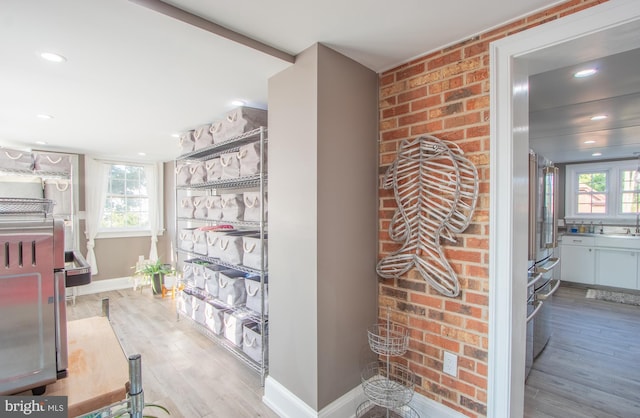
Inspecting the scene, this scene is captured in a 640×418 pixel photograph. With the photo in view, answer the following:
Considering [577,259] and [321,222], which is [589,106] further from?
[577,259]

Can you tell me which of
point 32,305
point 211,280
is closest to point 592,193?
point 211,280

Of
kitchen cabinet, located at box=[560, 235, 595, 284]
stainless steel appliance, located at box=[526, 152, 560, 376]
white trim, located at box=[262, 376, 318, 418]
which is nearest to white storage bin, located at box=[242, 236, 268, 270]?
white trim, located at box=[262, 376, 318, 418]

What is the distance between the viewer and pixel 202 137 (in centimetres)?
310

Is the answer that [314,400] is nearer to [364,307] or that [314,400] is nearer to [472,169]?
[364,307]

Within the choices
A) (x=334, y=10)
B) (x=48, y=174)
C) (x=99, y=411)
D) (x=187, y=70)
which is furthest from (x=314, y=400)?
(x=48, y=174)

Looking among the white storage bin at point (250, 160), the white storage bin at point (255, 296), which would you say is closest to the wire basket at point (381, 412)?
the white storage bin at point (255, 296)

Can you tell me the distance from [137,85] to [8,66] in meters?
0.69

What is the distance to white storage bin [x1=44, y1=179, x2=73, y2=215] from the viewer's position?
4.25 meters

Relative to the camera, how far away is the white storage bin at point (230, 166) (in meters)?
2.62

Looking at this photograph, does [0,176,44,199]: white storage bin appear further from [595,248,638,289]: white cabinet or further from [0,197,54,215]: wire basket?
[595,248,638,289]: white cabinet

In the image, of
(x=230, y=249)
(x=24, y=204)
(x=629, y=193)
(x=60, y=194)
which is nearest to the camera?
(x=24, y=204)

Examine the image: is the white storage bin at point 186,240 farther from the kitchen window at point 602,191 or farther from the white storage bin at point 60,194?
the kitchen window at point 602,191

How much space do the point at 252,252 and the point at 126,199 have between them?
408 cm

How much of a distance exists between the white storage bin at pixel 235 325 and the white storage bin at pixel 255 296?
0.64 feet
